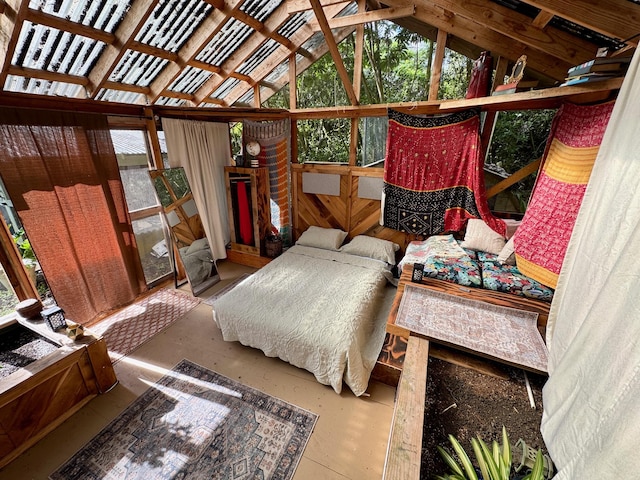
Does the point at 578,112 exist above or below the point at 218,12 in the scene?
below

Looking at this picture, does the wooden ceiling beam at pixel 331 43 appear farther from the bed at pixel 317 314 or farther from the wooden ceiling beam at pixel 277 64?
the bed at pixel 317 314

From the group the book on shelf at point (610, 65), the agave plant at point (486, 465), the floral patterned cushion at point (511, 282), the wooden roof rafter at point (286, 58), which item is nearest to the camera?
the agave plant at point (486, 465)

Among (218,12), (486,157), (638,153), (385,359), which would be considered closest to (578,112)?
(486,157)

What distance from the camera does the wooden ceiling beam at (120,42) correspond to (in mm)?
1789

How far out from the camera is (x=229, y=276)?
146 inches

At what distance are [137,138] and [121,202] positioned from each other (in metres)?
0.79

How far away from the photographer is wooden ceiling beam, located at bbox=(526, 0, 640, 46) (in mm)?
1217

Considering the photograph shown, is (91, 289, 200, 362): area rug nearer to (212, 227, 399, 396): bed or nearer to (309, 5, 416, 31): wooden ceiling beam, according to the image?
(212, 227, 399, 396): bed

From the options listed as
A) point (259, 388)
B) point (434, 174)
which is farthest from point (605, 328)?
point (434, 174)

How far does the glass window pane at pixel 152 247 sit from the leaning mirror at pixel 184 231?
0.16 feet

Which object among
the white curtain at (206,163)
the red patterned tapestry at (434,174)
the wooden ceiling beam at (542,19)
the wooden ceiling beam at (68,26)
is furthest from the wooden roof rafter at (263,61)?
the wooden ceiling beam at (542,19)

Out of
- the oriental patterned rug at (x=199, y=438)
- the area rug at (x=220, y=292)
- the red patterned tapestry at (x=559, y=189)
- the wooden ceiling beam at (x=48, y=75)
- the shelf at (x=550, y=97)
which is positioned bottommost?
the oriental patterned rug at (x=199, y=438)

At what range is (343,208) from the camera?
3693 millimetres

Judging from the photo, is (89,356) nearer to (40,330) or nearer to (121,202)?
(40,330)
